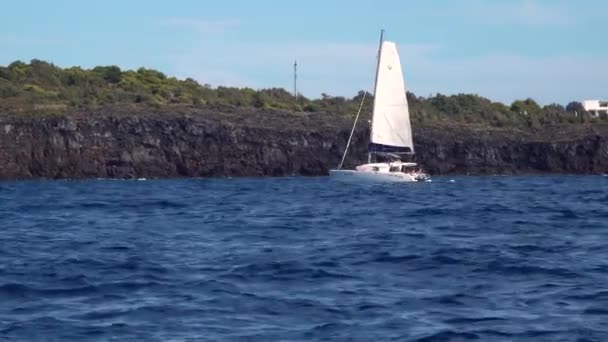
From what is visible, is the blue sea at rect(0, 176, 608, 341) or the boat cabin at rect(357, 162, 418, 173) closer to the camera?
the blue sea at rect(0, 176, 608, 341)

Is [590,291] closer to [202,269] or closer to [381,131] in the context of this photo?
[202,269]

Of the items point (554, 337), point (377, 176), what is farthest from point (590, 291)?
point (377, 176)

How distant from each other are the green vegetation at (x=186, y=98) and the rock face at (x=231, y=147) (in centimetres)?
900

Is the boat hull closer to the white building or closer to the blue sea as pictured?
the blue sea

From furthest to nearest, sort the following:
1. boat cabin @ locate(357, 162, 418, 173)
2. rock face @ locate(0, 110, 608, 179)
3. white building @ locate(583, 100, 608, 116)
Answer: white building @ locate(583, 100, 608, 116) → rock face @ locate(0, 110, 608, 179) → boat cabin @ locate(357, 162, 418, 173)

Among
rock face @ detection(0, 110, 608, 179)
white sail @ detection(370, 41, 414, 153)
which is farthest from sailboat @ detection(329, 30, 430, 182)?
rock face @ detection(0, 110, 608, 179)

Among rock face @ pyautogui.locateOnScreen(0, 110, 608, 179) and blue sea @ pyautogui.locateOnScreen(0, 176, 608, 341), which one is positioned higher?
rock face @ pyautogui.locateOnScreen(0, 110, 608, 179)

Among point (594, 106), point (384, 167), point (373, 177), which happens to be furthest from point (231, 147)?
point (594, 106)

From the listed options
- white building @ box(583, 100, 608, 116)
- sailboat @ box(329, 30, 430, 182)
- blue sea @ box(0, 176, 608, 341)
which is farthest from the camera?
white building @ box(583, 100, 608, 116)

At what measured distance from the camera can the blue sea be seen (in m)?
14.2

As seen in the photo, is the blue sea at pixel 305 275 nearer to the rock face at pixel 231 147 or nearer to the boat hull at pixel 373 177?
the boat hull at pixel 373 177

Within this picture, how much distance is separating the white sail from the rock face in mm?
12738

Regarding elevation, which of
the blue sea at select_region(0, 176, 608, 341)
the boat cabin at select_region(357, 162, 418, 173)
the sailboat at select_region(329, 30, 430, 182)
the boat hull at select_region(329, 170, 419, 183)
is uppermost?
the sailboat at select_region(329, 30, 430, 182)

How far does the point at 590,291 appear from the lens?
16.7 m
